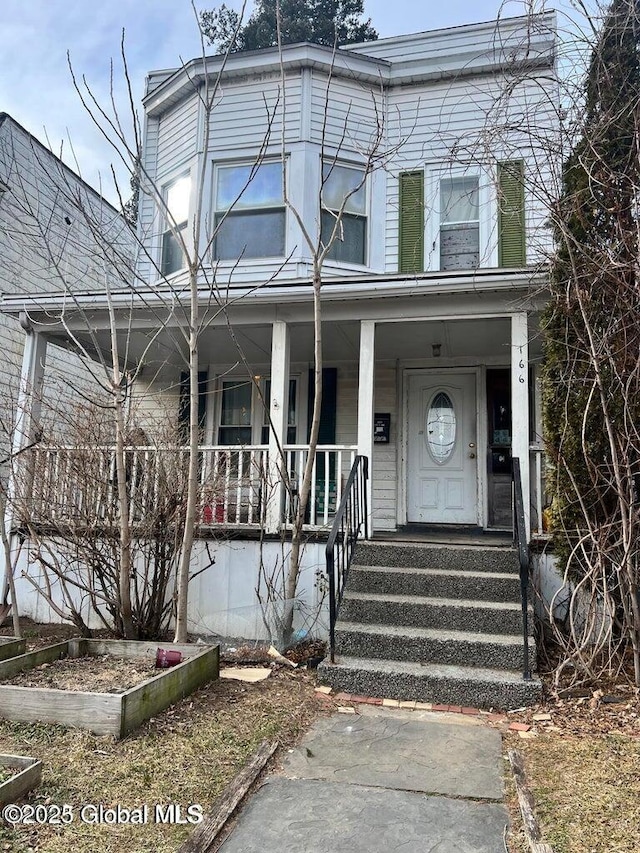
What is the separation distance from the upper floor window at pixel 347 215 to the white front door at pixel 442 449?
6.36 feet

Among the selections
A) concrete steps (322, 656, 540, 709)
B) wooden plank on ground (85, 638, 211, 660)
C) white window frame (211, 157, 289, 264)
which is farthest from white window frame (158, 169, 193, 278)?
concrete steps (322, 656, 540, 709)

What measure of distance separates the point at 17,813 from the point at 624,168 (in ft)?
19.1

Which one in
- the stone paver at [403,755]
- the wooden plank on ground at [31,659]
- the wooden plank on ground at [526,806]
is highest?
the wooden plank on ground at [31,659]

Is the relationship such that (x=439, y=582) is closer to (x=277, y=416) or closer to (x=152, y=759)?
(x=277, y=416)

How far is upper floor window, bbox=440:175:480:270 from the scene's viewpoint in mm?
8312

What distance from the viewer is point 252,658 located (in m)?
5.14

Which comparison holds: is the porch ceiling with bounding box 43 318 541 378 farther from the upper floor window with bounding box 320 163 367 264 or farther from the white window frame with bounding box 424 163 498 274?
the upper floor window with bounding box 320 163 367 264

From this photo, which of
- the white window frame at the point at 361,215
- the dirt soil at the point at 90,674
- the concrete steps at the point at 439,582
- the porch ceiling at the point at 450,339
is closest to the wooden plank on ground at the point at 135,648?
the dirt soil at the point at 90,674

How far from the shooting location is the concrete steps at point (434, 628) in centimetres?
428

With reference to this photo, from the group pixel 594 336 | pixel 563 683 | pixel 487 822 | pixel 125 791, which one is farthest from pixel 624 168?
pixel 125 791

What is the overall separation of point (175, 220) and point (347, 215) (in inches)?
104

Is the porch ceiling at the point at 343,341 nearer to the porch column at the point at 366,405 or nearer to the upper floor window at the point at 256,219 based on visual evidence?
the porch column at the point at 366,405

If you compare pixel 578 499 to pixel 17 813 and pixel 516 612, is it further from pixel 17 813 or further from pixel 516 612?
pixel 17 813

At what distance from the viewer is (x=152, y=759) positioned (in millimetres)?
3150
